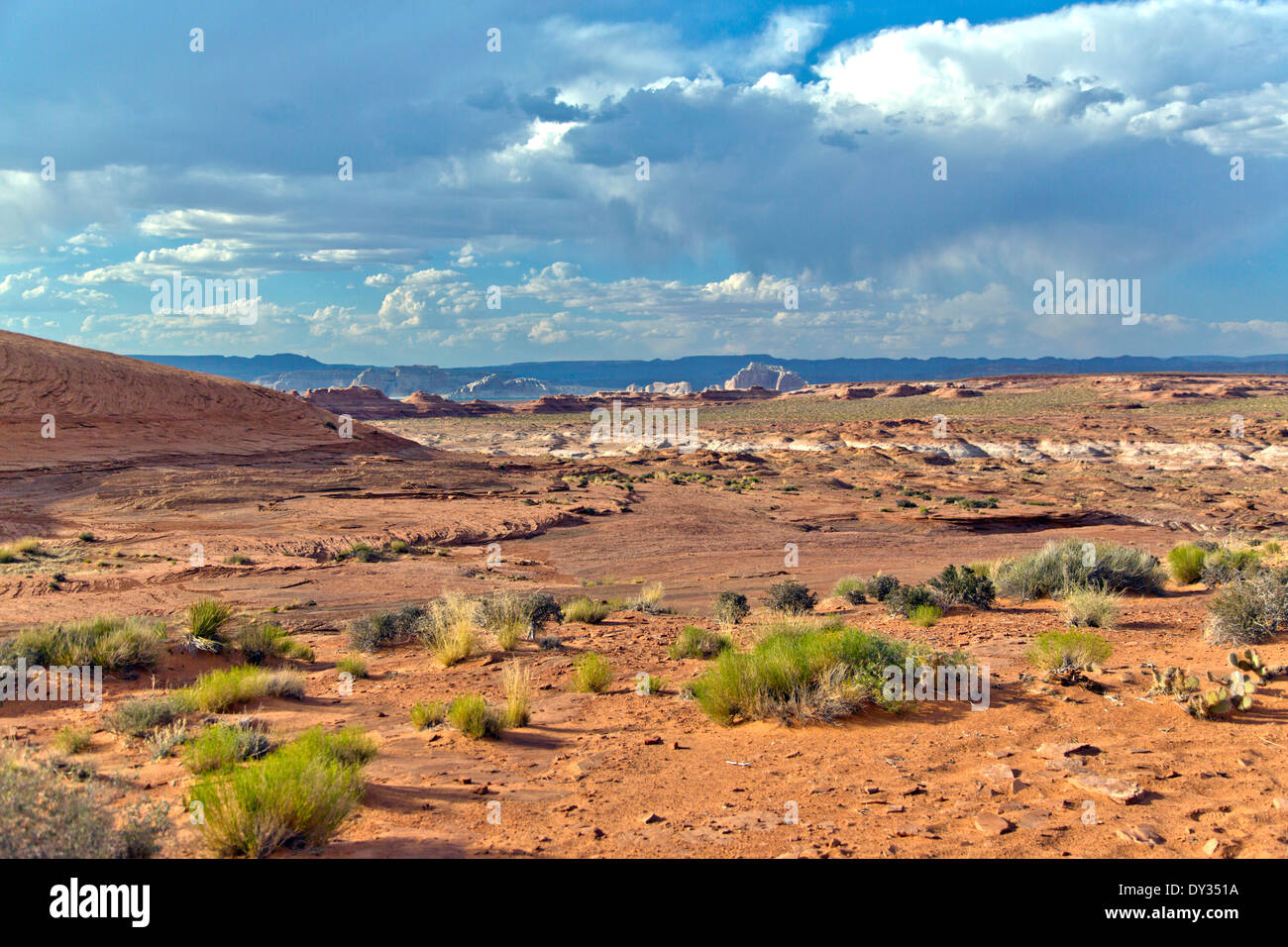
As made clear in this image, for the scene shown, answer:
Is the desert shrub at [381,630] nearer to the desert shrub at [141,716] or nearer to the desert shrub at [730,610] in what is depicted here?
the desert shrub at [141,716]

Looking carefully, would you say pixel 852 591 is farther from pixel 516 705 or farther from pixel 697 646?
pixel 516 705

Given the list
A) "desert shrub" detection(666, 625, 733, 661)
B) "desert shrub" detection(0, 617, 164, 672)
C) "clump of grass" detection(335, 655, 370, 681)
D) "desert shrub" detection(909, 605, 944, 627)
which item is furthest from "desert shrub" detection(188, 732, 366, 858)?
"desert shrub" detection(909, 605, 944, 627)

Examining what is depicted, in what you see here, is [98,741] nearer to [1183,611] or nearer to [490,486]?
[1183,611]

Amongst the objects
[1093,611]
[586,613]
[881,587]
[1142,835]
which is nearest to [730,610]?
[586,613]

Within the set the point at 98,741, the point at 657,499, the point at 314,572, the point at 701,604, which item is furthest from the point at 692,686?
the point at 657,499

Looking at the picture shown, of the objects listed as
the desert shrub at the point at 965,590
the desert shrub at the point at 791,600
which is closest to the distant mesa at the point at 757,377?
the desert shrub at the point at 791,600

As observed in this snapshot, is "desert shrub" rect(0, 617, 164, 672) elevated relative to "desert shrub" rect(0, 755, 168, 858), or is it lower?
lower

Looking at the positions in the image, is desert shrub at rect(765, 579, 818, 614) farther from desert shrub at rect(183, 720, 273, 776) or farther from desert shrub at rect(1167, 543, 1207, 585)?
desert shrub at rect(183, 720, 273, 776)
